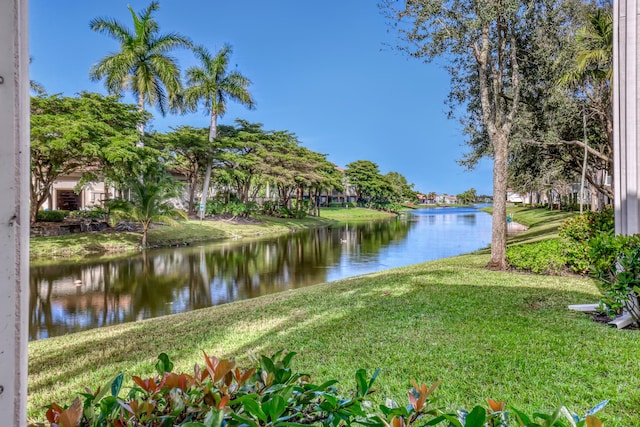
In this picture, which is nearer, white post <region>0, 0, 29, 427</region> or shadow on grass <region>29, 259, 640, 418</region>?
white post <region>0, 0, 29, 427</region>

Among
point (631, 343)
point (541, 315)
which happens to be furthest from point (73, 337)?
point (631, 343)

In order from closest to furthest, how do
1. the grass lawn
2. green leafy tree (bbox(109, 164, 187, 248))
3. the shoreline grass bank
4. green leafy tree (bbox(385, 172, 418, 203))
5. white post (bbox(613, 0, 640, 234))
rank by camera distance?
the grass lawn, white post (bbox(613, 0, 640, 234)), the shoreline grass bank, green leafy tree (bbox(109, 164, 187, 248)), green leafy tree (bbox(385, 172, 418, 203))

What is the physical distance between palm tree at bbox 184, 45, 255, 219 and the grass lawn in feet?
70.0

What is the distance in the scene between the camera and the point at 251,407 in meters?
0.86

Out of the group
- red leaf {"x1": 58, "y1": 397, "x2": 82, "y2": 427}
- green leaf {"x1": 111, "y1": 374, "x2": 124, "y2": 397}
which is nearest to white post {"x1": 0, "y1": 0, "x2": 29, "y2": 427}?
red leaf {"x1": 58, "y1": 397, "x2": 82, "y2": 427}

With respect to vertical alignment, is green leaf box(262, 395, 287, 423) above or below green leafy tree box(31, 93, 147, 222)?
below

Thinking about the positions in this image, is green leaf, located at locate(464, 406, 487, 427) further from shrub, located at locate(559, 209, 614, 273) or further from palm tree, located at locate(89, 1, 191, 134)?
palm tree, located at locate(89, 1, 191, 134)

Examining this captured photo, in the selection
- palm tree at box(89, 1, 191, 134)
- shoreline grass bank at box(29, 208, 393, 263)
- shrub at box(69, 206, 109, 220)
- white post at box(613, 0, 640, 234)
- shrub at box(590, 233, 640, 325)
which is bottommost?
shoreline grass bank at box(29, 208, 393, 263)

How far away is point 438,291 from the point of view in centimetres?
595

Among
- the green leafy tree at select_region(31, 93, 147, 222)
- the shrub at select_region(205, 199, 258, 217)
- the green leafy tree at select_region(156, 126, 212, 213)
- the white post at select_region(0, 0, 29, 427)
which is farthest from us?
the shrub at select_region(205, 199, 258, 217)

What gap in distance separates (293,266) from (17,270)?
38.4ft

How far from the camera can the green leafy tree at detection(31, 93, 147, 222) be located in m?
14.3

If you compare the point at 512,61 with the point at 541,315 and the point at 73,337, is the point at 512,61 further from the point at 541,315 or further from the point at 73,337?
the point at 73,337

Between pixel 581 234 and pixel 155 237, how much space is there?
16.5 metres
